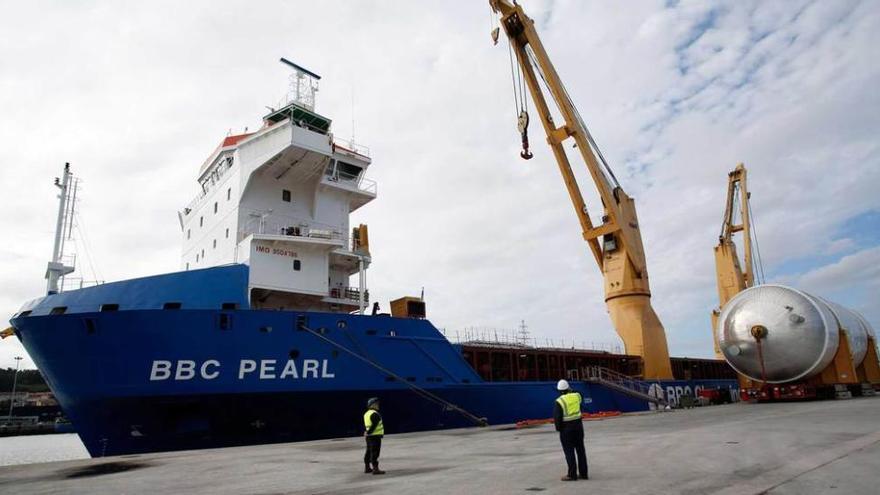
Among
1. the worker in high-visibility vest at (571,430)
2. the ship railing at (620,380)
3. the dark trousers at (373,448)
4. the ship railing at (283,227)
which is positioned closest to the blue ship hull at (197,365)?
the ship railing at (283,227)

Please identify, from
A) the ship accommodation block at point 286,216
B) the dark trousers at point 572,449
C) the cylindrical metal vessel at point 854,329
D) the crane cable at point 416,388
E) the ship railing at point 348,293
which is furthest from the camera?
the cylindrical metal vessel at point 854,329

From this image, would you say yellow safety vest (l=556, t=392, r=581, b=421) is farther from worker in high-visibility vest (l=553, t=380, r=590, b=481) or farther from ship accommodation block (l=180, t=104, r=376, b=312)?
ship accommodation block (l=180, t=104, r=376, b=312)

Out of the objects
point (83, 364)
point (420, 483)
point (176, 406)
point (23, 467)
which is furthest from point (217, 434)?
point (420, 483)

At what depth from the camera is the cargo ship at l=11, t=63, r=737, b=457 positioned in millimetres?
11859

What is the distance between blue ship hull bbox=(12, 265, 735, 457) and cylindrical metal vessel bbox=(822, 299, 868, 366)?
18571 millimetres

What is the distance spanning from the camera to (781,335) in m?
20.0

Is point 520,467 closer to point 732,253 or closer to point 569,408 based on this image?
point 569,408

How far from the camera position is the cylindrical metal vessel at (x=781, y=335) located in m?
19.9

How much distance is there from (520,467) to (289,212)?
41.0ft

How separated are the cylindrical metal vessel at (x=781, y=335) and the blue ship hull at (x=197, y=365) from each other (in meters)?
14.1

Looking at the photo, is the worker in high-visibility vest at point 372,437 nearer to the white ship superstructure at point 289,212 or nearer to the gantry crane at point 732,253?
the white ship superstructure at point 289,212

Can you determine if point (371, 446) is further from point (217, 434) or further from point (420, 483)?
point (217, 434)

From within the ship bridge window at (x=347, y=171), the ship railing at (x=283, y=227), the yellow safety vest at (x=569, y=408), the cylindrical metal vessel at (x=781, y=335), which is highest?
the ship bridge window at (x=347, y=171)

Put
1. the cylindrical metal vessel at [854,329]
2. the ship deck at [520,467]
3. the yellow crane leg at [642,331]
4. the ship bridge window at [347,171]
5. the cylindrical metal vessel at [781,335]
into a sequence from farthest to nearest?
the yellow crane leg at [642,331] → the cylindrical metal vessel at [854,329] → the cylindrical metal vessel at [781,335] → the ship bridge window at [347,171] → the ship deck at [520,467]
